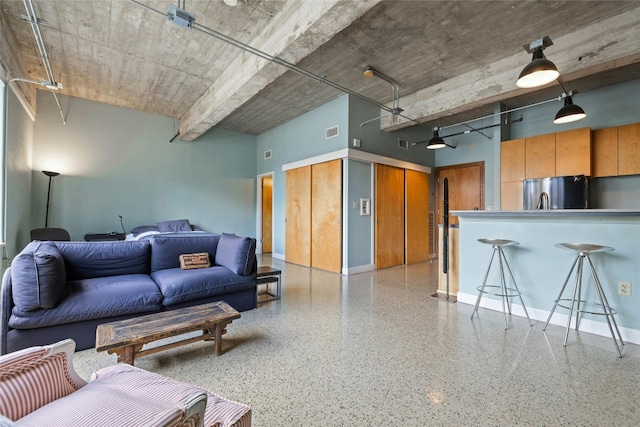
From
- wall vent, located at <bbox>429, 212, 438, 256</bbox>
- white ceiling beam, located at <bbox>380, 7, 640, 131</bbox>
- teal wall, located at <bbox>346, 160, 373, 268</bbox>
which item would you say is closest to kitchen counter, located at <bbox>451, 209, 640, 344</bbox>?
white ceiling beam, located at <bbox>380, 7, 640, 131</bbox>

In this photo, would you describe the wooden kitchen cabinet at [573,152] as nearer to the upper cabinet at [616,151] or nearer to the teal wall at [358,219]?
the upper cabinet at [616,151]

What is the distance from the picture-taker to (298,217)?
6.55 meters

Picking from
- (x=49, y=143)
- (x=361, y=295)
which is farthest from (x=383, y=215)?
(x=49, y=143)

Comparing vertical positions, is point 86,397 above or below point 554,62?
below

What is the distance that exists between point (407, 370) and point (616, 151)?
17.2 ft

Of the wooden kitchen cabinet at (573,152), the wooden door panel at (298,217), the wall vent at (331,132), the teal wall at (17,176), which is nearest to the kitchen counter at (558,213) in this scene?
the wooden kitchen cabinet at (573,152)

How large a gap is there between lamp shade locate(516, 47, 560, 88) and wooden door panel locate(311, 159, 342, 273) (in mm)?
3232

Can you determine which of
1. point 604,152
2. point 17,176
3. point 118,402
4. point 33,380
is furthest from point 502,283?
point 17,176

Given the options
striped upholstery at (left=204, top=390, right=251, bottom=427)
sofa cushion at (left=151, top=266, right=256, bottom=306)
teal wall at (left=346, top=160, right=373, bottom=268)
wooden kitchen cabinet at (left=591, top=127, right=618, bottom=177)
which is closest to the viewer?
striped upholstery at (left=204, top=390, right=251, bottom=427)

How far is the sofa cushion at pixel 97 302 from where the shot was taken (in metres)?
2.20

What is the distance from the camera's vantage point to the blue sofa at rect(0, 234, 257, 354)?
2199 mm

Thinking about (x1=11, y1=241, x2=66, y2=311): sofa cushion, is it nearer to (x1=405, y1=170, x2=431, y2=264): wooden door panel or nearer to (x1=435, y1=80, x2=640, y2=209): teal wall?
(x1=405, y1=170, x2=431, y2=264): wooden door panel

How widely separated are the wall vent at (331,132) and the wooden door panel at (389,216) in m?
1.13

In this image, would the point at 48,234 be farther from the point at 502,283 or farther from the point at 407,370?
the point at 502,283
